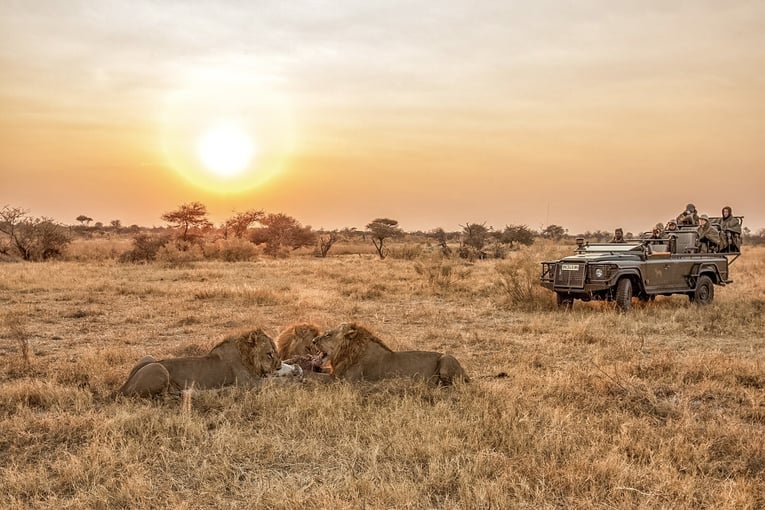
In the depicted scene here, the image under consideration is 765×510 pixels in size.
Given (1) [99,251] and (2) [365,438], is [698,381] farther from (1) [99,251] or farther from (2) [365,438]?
(1) [99,251]

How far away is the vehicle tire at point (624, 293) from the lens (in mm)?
13219

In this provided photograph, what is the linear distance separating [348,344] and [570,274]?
26.1 feet

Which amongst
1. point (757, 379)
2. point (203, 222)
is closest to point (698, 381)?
point (757, 379)

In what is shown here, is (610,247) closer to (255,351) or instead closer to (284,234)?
(255,351)

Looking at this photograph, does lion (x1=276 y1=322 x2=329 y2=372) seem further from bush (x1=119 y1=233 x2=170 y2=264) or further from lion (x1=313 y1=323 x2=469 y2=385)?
bush (x1=119 y1=233 x2=170 y2=264)

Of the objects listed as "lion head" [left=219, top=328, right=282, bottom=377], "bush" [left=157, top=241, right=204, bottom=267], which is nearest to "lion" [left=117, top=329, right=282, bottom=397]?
"lion head" [left=219, top=328, right=282, bottom=377]

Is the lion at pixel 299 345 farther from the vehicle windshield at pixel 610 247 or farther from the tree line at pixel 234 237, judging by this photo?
the tree line at pixel 234 237

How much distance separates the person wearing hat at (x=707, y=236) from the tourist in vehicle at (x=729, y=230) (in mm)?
306

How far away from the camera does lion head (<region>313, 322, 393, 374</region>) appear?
7020mm

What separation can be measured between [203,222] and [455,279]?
3054 cm

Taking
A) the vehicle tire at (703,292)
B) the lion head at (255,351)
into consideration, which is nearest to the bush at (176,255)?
the vehicle tire at (703,292)

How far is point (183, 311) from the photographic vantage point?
13.7 metres

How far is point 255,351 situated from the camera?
688 centimetres

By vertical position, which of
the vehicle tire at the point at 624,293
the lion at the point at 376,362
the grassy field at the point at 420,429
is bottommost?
the grassy field at the point at 420,429
